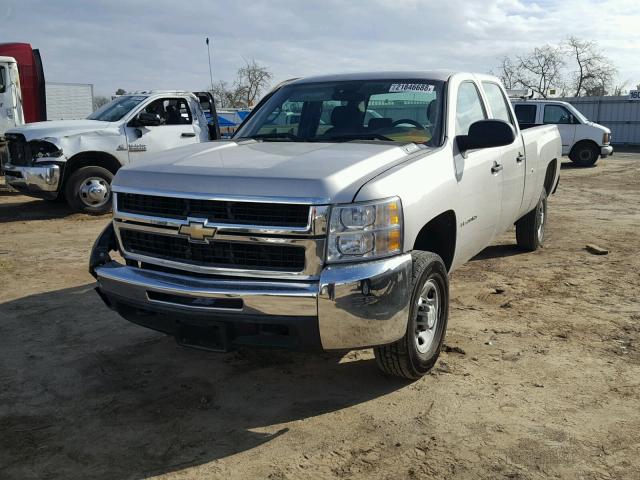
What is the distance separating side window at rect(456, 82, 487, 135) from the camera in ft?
15.1

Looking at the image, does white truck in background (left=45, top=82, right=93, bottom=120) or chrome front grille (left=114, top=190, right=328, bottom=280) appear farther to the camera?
white truck in background (left=45, top=82, right=93, bottom=120)

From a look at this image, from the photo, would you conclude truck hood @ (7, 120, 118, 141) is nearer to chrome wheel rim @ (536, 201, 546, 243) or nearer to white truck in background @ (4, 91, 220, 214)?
white truck in background @ (4, 91, 220, 214)

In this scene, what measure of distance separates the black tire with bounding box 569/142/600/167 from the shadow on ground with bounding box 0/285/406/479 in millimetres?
17215

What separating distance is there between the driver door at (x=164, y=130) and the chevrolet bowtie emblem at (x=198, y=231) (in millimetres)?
7266

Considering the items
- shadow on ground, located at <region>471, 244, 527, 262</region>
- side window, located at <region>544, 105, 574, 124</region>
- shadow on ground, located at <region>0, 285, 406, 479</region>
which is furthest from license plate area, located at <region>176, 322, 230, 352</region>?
side window, located at <region>544, 105, 574, 124</region>

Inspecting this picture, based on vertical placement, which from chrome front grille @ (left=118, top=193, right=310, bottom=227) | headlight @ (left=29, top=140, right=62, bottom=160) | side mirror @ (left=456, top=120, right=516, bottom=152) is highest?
side mirror @ (left=456, top=120, right=516, bottom=152)

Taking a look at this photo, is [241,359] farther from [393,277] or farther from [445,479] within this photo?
[445,479]

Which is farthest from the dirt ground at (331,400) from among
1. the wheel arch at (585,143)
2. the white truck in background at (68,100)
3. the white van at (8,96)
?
the white truck in background at (68,100)

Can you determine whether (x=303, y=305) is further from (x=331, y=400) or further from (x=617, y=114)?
(x=617, y=114)

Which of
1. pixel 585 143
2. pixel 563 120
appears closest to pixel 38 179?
pixel 563 120

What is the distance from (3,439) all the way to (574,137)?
62.0ft

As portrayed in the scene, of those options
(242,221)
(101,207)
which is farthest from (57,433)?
(101,207)

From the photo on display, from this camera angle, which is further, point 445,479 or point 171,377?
point 171,377

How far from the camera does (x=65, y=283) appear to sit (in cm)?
620
